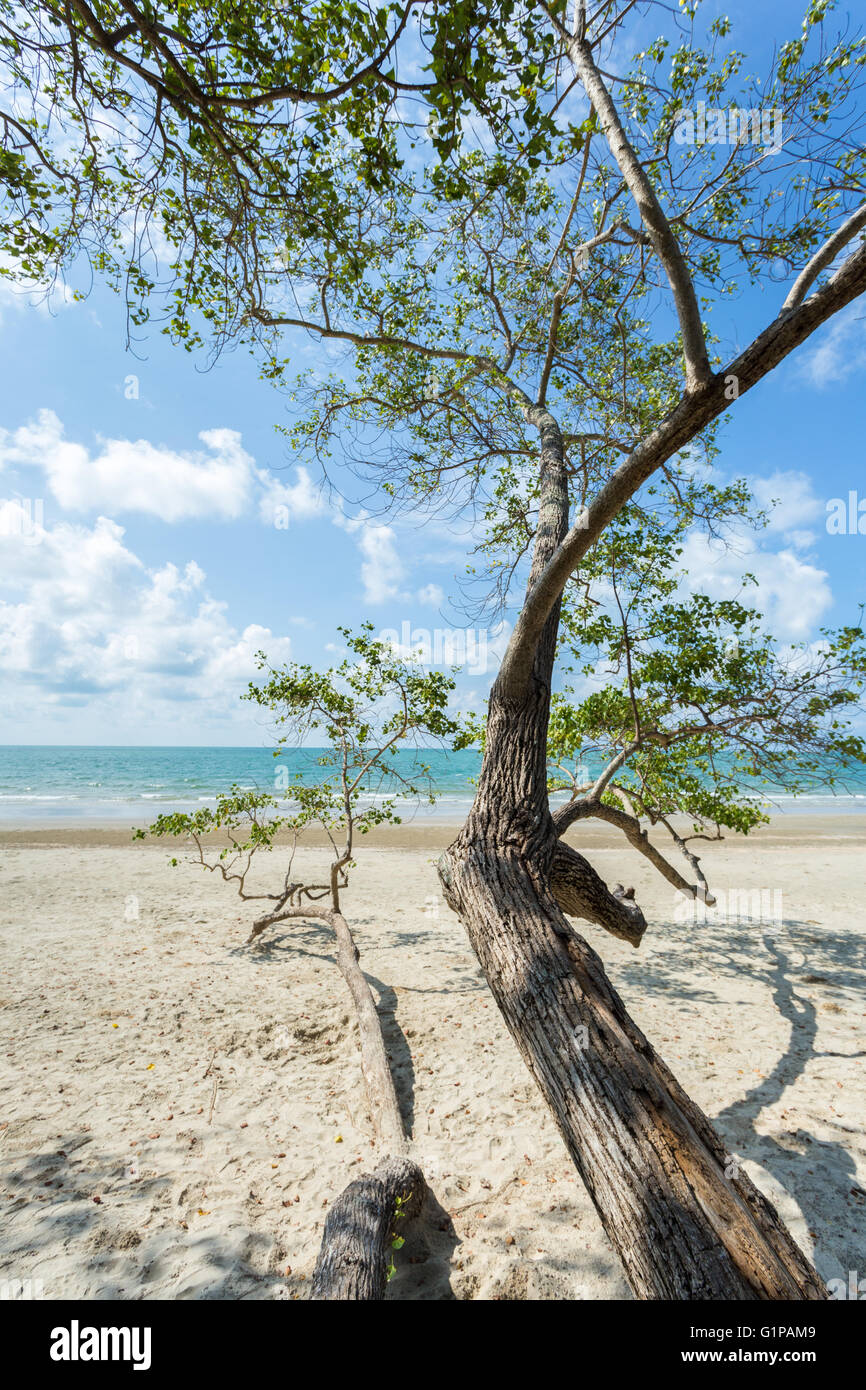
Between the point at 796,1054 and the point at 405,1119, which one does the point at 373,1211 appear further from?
the point at 796,1054

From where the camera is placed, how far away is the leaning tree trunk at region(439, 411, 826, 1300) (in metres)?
1.76

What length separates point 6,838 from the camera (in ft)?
60.2

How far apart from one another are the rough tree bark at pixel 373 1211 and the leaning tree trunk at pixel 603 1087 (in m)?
1.18

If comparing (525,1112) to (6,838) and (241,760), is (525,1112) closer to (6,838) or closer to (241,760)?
(6,838)

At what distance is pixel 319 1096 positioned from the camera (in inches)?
A: 182

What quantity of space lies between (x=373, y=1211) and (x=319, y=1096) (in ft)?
6.44

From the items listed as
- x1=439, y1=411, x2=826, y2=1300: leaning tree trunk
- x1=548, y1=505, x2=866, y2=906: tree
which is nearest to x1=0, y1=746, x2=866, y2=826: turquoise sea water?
x1=548, y1=505, x2=866, y2=906: tree

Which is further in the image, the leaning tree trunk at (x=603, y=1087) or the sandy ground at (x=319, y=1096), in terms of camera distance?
the sandy ground at (x=319, y=1096)

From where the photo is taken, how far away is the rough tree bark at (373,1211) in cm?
246

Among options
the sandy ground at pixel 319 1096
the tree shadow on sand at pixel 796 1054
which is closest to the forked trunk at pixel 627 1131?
the sandy ground at pixel 319 1096

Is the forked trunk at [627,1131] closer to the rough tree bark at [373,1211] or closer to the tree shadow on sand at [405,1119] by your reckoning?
the rough tree bark at [373,1211]

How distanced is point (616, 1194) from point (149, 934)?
320 inches

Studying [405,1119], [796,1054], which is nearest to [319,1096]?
[405,1119]

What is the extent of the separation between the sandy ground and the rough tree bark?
19 centimetres
